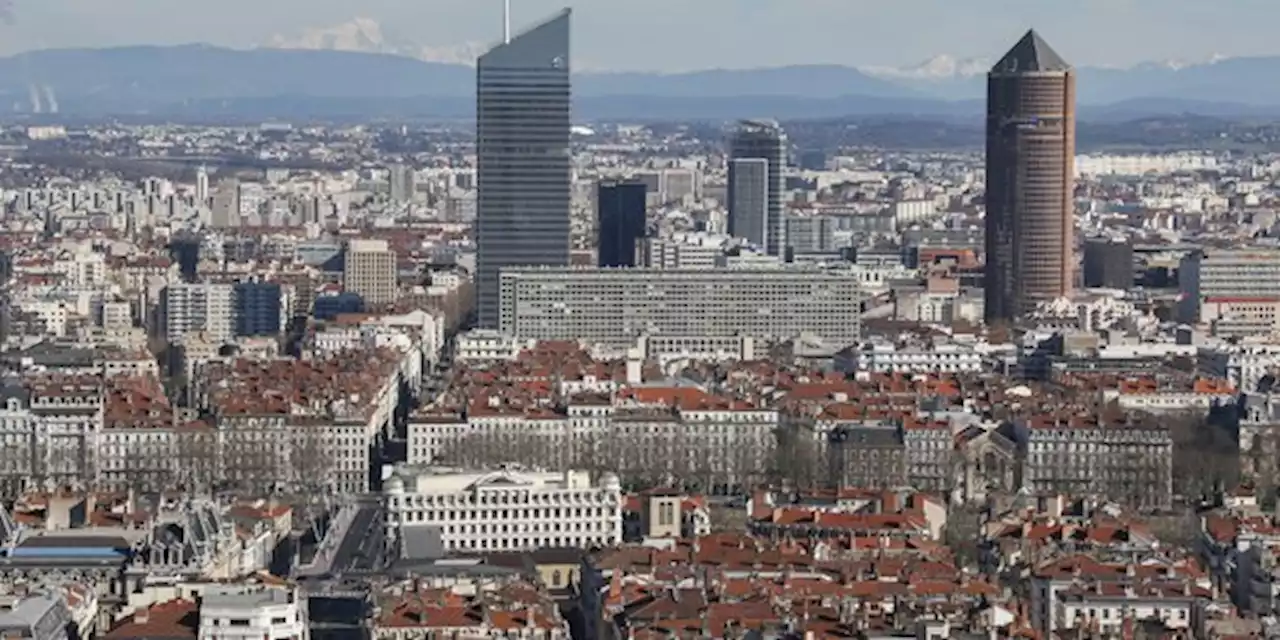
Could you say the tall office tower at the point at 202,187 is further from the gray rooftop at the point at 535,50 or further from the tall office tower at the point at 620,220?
the gray rooftop at the point at 535,50

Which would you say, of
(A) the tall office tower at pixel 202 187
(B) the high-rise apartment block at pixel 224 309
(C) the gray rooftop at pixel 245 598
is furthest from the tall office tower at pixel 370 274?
(C) the gray rooftop at pixel 245 598

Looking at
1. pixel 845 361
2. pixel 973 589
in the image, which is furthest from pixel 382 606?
pixel 845 361

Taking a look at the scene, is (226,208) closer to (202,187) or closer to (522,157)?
(202,187)

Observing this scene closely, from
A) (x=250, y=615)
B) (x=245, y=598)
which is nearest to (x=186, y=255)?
(x=245, y=598)

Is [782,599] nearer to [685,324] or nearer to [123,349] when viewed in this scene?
[123,349]

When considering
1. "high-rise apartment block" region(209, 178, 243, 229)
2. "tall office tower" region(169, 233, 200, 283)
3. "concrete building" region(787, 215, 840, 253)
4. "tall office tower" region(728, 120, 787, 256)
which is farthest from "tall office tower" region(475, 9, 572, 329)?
"high-rise apartment block" region(209, 178, 243, 229)

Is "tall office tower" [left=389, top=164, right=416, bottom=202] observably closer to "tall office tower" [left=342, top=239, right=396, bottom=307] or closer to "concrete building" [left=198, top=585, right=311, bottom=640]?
"tall office tower" [left=342, top=239, right=396, bottom=307]

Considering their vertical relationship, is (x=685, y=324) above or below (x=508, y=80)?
below
